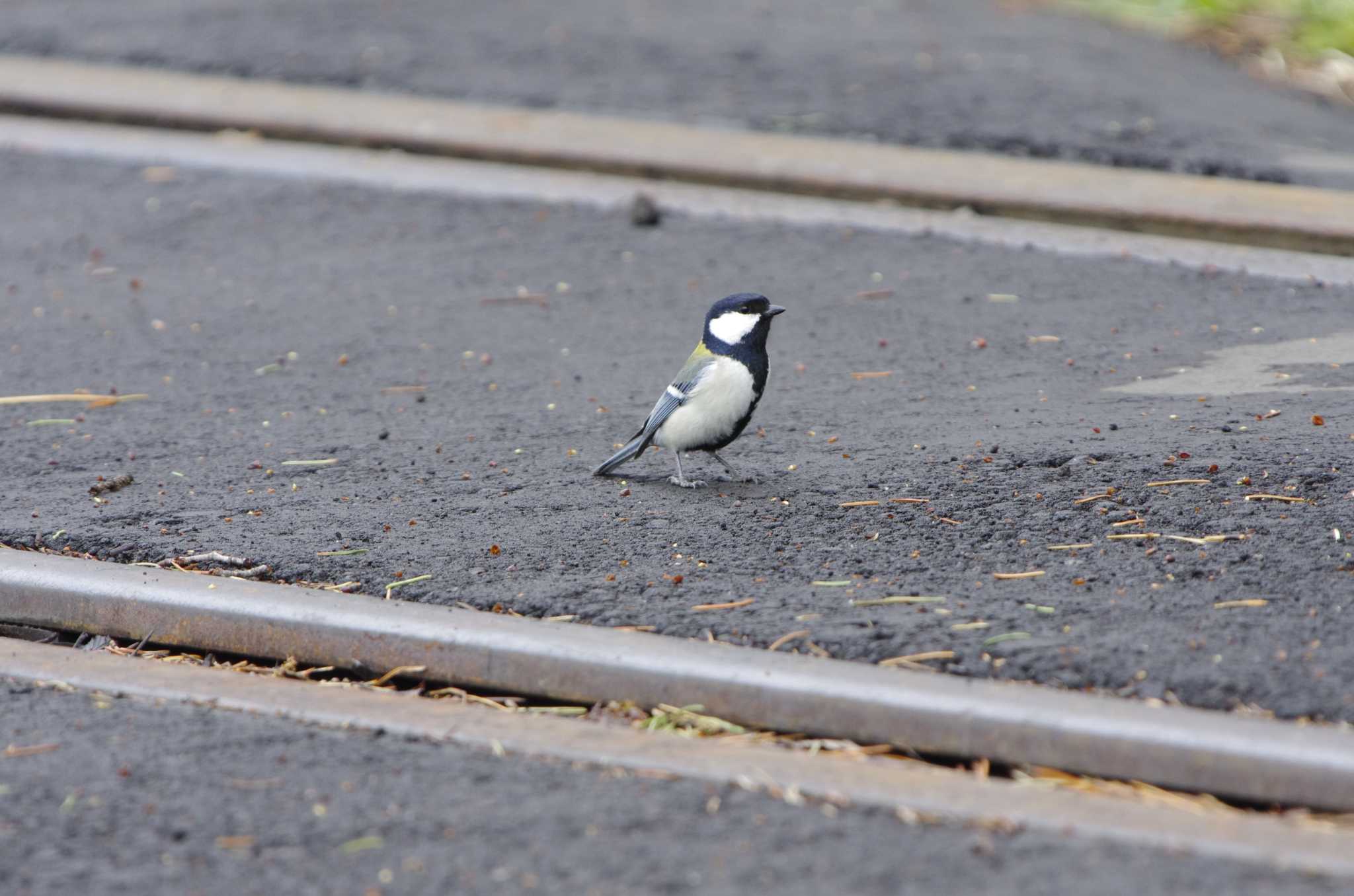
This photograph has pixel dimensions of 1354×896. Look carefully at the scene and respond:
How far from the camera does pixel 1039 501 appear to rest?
4316 mm

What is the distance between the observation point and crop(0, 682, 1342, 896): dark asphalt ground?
109 inches

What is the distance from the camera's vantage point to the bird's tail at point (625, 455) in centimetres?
477

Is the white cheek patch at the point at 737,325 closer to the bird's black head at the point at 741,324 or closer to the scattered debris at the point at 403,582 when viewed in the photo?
the bird's black head at the point at 741,324

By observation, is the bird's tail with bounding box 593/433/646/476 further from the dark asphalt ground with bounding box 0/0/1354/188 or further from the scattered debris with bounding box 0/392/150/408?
the dark asphalt ground with bounding box 0/0/1354/188

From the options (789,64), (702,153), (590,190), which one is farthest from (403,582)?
(789,64)

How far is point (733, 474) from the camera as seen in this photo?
483cm

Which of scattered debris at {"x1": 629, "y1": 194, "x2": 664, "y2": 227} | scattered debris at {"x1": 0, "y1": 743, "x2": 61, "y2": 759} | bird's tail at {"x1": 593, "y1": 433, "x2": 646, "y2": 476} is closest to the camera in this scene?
scattered debris at {"x1": 0, "y1": 743, "x2": 61, "y2": 759}

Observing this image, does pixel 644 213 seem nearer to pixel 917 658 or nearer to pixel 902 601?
pixel 902 601

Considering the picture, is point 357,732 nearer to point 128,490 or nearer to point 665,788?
point 665,788

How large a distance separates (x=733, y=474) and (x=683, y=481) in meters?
0.17

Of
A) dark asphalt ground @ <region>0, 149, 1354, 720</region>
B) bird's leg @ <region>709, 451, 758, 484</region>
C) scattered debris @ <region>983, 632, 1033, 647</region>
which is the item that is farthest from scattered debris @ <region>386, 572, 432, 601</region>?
scattered debris @ <region>983, 632, 1033, 647</region>

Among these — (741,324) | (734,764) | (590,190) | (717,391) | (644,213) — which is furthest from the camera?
(590,190)

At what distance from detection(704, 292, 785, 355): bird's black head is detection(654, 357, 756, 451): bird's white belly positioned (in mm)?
65

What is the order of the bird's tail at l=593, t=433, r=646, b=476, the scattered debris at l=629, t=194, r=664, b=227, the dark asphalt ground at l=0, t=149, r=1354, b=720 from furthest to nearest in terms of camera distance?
the scattered debris at l=629, t=194, r=664, b=227 < the bird's tail at l=593, t=433, r=646, b=476 < the dark asphalt ground at l=0, t=149, r=1354, b=720
